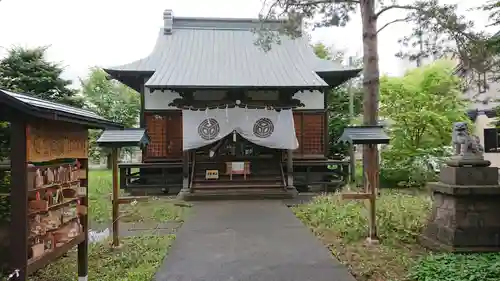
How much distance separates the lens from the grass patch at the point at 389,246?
4.57 metres

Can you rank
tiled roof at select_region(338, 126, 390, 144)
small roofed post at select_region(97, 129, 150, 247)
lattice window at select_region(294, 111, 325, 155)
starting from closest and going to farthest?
small roofed post at select_region(97, 129, 150, 247), tiled roof at select_region(338, 126, 390, 144), lattice window at select_region(294, 111, 325, 155)

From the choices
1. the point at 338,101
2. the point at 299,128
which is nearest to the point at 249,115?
the point at 299,128

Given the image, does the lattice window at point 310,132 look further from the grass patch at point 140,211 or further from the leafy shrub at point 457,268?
the leafy shrub at point 457,268

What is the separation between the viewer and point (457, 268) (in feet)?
15.0

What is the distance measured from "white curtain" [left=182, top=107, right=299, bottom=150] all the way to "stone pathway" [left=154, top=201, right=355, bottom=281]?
3.88 meters

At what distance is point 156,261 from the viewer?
17.5ft

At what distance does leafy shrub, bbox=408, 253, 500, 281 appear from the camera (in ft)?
14.2

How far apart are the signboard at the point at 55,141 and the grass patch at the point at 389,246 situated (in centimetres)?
368

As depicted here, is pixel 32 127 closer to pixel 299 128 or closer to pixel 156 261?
pixel 156 261

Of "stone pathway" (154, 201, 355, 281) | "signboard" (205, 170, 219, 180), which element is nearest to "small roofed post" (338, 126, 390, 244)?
"stone pathway" (154, 201, 355, 281)

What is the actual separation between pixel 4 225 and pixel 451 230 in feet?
18.3

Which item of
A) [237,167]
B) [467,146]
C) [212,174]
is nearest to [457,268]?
[467,146]

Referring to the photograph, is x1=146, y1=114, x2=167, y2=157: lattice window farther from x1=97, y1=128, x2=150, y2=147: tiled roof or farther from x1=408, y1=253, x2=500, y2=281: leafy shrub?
x1=408, y1=253, x2=500, y2=281: leafy shrub

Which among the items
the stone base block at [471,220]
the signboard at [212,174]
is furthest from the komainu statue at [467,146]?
the signboard at [212,174]
